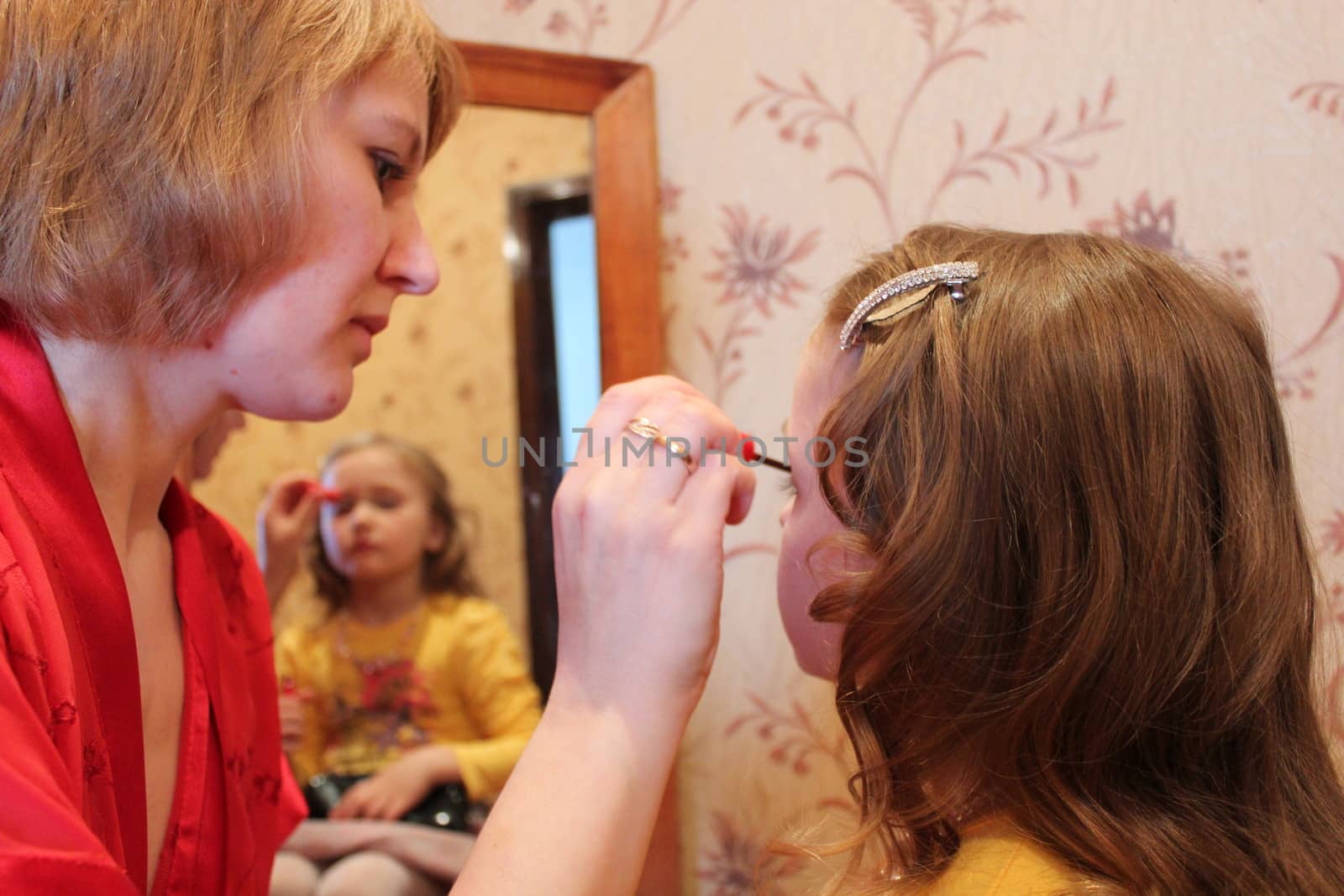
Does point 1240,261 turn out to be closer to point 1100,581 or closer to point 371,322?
point 1100,581

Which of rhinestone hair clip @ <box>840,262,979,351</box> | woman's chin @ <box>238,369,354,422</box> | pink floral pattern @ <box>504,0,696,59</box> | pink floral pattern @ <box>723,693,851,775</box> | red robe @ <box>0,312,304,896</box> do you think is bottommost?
pink floral pattern @ <box>723,693,851,775</box>

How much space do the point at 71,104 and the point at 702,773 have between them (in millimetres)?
731

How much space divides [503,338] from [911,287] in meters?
0.39

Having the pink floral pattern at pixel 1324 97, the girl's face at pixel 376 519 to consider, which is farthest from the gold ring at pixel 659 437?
the pink floral pattern at pixel 1324 97

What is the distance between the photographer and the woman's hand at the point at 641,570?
582mm

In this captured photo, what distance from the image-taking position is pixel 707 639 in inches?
23.2

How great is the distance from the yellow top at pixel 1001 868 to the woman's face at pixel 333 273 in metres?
0.47

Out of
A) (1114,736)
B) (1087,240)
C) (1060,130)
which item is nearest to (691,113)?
(1060,130)

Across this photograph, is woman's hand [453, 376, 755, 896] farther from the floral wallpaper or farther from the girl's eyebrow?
the floral wallpaper

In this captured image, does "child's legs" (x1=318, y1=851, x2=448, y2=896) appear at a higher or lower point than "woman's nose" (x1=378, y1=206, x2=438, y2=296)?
lower

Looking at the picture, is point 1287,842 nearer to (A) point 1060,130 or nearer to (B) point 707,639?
(B) point 707,639

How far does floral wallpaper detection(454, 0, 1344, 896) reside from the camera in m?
0.85

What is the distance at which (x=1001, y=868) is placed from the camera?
1.86 ft

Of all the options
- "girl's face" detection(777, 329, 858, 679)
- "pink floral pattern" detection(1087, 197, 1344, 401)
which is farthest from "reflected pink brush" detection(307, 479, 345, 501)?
"pink floral pattern" detection(1087, 197, 1344, 401)
